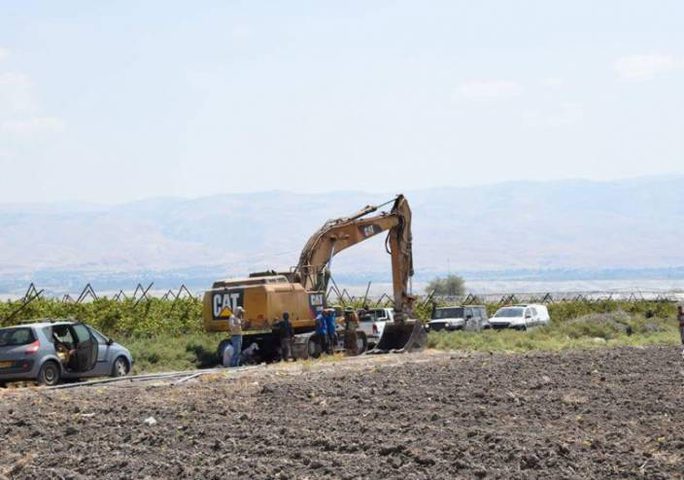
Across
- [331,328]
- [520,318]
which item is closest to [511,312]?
[520,318]

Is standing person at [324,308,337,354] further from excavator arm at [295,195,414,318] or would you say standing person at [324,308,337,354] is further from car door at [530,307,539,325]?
car door at [530,307,539,325]

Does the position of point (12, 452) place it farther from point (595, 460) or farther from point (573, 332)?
point (573, 332)

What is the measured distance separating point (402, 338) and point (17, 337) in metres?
14.3

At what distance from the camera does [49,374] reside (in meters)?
27.9

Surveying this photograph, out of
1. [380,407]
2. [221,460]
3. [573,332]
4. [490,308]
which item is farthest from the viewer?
[490,308]

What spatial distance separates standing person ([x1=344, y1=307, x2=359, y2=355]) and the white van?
62.3 ft

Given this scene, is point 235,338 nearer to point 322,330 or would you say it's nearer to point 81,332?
point 322,330

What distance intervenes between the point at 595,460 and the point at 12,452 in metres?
7.80

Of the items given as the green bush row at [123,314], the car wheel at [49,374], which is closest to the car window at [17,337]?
the car wheel at [49,374]

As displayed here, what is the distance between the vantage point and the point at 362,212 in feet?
132

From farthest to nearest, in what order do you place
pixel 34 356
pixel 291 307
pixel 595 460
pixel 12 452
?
1. pixel 291 307
2. pixel 34 356
3. pixel 12 452
4. pixel 595 460

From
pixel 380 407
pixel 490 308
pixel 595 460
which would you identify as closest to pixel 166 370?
pixel 380 407

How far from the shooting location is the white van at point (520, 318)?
56188 mm

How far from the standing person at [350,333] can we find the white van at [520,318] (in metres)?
19.0
